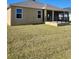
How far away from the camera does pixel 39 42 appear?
4.12ft

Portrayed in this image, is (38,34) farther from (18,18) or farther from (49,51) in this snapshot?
(18,18)

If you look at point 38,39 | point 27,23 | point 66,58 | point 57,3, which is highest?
point 57,3

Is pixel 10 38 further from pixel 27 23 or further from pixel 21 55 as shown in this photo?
pixel 27 23

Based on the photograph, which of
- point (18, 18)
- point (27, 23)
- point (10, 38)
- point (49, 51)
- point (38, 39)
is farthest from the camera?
point (18, 18)

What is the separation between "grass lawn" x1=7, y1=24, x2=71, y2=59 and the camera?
1.10 meters

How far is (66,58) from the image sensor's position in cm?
109

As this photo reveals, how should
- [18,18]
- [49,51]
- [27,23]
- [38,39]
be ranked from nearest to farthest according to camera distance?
1. [49,51]
2. [38,39]
3. [27,23]
4. [18,18]

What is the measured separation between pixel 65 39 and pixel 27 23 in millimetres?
454

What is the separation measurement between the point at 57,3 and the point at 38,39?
38 centimetres

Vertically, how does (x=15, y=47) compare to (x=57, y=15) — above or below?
below

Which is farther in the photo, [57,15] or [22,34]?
[57,15]

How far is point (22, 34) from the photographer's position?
1.29 m

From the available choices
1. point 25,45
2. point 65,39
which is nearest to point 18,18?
point 25,45

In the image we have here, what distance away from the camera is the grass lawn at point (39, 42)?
1101mm
